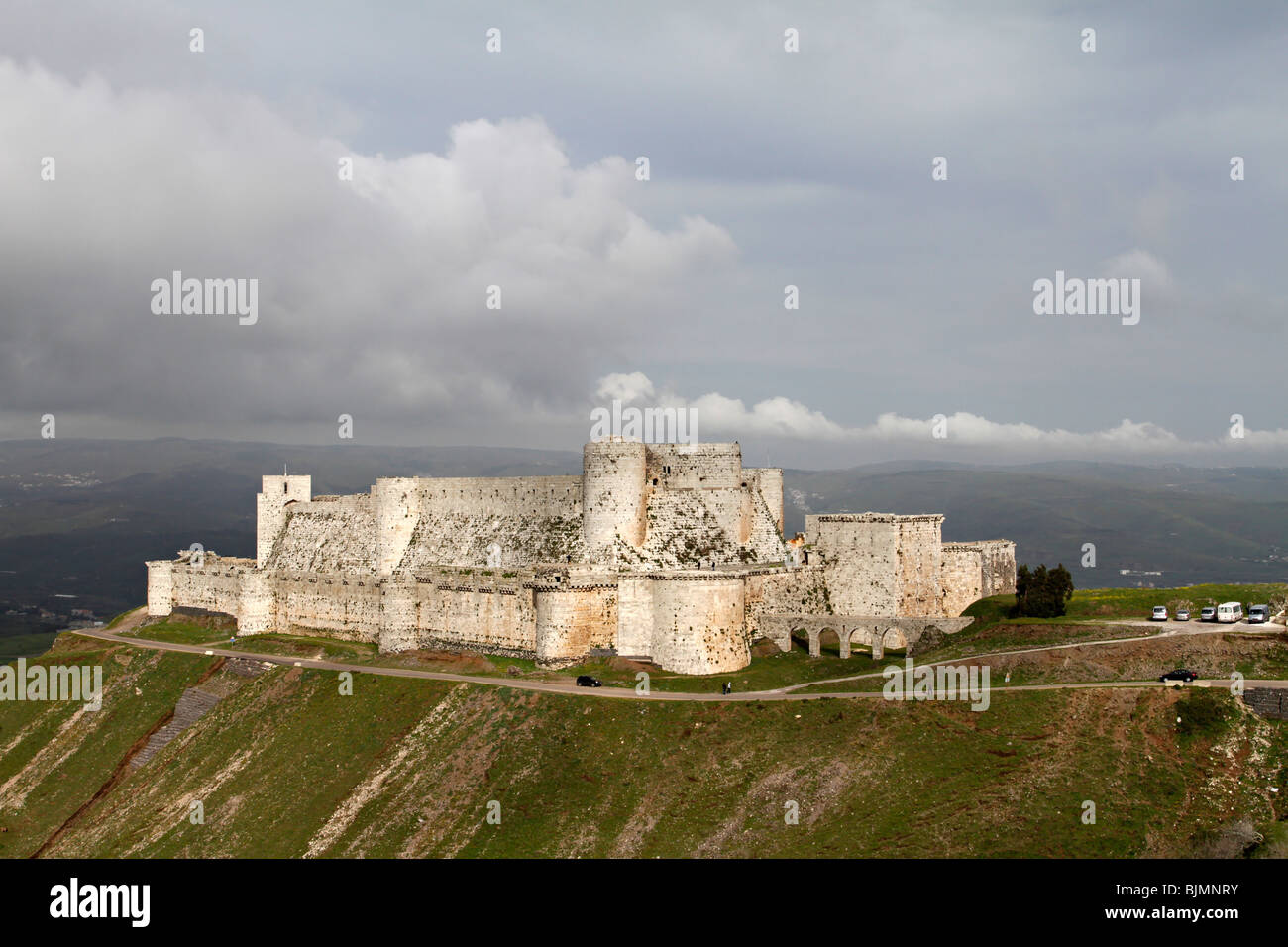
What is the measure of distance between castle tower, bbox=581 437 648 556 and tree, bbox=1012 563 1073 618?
27.3m

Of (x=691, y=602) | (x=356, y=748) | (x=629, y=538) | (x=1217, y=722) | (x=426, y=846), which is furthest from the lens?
(x=629, y=538)

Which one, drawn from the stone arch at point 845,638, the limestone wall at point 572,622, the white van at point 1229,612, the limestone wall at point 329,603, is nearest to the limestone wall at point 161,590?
the limestone wall at point 329,603

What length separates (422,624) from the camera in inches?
2842

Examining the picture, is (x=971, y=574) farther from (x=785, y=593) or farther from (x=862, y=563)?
(x=785, y=593)

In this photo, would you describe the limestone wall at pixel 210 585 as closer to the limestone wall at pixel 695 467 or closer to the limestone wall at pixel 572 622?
the limestone wall at pixel 572 622

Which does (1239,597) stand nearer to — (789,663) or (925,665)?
(925,665)

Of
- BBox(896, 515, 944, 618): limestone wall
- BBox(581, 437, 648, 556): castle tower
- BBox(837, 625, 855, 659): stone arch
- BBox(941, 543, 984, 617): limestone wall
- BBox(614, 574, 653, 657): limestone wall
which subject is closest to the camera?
BBox(614, 574, 653, 657): limestone wall

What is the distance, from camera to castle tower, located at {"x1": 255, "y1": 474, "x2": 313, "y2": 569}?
94.5 m

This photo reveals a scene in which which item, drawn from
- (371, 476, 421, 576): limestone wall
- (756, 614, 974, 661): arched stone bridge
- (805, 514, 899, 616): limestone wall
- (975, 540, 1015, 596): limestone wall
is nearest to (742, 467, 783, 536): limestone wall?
(805, 514, 899, 616): limestone wall

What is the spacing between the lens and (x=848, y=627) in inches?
2584

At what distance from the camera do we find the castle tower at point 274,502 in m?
94.5

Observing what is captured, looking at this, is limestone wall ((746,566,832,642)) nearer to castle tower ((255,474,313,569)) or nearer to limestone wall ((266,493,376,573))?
limestone wall ((266,493,376,573))
